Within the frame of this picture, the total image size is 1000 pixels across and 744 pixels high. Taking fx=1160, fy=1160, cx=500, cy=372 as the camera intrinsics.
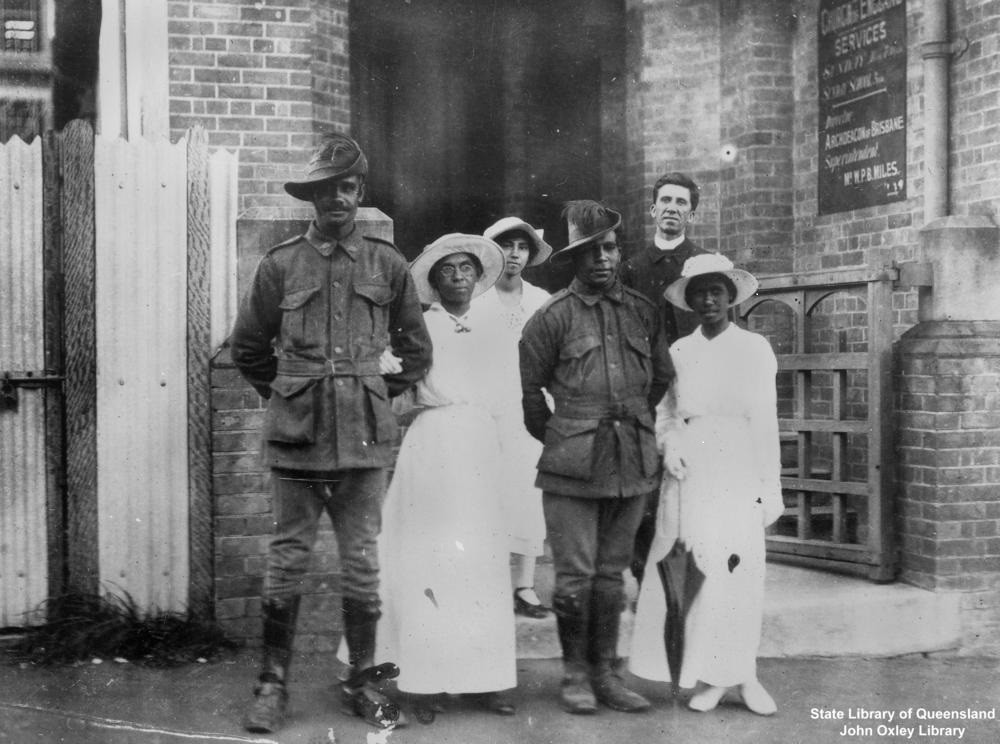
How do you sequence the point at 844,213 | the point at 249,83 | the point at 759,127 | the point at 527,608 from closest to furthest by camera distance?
the point at 527,608
the point at 249,83
the point at 844,213
the point at 759,127

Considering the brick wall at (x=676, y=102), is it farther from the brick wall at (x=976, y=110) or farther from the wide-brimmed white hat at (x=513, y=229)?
the wide-brimmed white hat at (x=513, y=229)

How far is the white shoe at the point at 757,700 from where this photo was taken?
4473 millimetres

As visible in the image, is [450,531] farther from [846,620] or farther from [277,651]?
[846,620]

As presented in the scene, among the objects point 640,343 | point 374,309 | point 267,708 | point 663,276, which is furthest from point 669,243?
point 267,708

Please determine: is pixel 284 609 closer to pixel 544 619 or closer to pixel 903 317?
pixel 544 619

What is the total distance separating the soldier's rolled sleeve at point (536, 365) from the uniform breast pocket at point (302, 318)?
795 millimetres

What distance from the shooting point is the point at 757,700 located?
450 centimetres

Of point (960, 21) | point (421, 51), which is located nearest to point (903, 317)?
point (960, 21)

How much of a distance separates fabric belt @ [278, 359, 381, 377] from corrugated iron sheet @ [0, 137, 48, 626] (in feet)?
4.75

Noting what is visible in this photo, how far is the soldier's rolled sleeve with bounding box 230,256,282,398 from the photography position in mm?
4293

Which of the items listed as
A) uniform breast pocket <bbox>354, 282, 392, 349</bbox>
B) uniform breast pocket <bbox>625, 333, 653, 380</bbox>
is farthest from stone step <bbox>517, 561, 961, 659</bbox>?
uniform breast pocket <bbox>354, 282, 392, 349</bbox>

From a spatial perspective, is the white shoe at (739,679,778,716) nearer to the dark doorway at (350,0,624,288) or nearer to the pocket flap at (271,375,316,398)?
the pocket flap at (271,375,316,398)

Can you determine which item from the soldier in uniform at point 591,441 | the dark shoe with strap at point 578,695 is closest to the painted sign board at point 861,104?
the soldier in uniform at point 591,441

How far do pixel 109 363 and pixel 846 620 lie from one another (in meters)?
3.53
